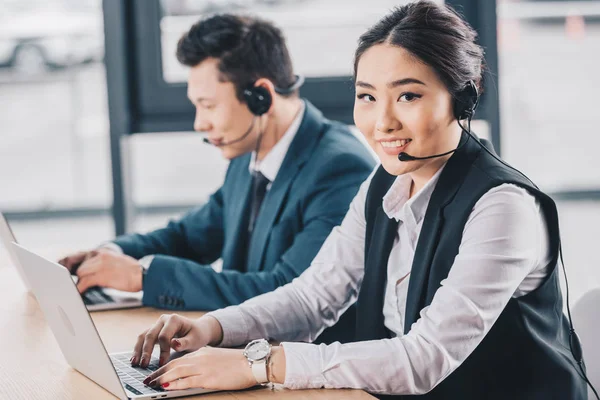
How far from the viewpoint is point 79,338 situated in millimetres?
1345

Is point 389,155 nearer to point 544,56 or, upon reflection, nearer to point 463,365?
point 463,365

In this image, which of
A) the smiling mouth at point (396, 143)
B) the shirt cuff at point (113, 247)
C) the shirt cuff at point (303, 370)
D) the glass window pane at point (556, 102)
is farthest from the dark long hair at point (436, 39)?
the glass window pane at point (556, 102)

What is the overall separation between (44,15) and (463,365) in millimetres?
3126

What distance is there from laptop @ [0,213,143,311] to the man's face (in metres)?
0.48

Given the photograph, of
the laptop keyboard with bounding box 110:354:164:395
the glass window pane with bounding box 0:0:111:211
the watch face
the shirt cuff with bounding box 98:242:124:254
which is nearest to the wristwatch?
the watch face

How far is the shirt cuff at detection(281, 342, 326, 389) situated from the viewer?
1.32 meters

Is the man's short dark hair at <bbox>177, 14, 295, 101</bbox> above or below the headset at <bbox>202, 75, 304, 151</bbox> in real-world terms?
above

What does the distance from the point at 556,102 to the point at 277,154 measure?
3.87 meters

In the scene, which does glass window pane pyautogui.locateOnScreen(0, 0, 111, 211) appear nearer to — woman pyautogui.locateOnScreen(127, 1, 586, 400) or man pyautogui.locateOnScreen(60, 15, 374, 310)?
man pyautogui.locateOnScreen(60, 15, 374, 310)

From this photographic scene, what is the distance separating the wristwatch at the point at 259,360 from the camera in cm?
132

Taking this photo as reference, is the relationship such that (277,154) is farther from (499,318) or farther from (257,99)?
(499,318)

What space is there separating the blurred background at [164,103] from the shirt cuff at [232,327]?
1009 millimetres

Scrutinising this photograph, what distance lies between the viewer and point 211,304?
1.87 m

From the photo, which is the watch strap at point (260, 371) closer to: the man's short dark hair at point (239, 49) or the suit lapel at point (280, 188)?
the suit lapel at point (280, 188)
